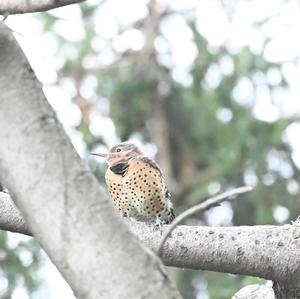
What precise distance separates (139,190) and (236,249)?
2314mm

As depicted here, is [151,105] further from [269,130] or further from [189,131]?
[269,130]

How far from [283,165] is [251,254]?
5141 millimetres

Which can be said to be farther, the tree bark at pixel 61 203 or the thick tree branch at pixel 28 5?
the thick tree branch at pixel 28 5

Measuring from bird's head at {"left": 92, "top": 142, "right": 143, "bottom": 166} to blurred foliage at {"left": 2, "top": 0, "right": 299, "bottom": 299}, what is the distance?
2050 millimetres

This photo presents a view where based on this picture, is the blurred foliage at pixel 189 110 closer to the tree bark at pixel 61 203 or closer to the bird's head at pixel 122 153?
the bird's head at pixel 122 153

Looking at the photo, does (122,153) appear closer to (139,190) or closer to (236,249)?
(139,190)

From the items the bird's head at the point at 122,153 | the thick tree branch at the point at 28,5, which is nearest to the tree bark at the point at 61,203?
the thick tree branch at the point at 28,5

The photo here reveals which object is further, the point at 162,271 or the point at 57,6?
the point at 57,6

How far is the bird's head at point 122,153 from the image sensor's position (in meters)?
6.07

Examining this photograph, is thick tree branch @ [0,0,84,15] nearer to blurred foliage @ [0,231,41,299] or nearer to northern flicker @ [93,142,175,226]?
northern flicker @ [93,142,175,226]

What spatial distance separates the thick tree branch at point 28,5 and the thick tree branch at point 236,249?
73cm

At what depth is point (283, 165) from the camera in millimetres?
8531

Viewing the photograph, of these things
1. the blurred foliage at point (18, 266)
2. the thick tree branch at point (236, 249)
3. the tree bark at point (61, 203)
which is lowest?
the blurred foliage at point (18, 266)

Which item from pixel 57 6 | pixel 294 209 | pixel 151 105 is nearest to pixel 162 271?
pixel 57 6
